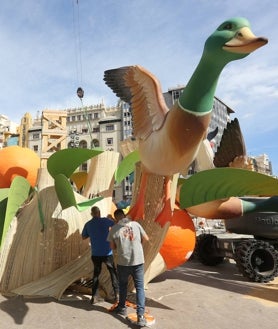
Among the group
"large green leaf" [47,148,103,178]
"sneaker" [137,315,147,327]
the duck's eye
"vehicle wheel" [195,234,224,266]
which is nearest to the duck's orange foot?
"large green leaf" [47,148,103,178]

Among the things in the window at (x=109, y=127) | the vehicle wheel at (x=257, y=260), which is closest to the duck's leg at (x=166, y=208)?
the vehicle wheel at (x=257, y=260)

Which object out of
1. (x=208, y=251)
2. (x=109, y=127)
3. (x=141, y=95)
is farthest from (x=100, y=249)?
(x=109, y=127)

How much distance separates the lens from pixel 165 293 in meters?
5.25

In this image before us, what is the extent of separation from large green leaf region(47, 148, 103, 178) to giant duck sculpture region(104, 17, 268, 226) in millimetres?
809

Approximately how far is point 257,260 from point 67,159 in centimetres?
432

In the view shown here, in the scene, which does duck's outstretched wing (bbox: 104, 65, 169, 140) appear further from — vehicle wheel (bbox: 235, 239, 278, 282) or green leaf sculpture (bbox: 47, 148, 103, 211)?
vehicle wheel (bbox: 235, 239, 278, 282)

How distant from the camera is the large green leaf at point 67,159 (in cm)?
474

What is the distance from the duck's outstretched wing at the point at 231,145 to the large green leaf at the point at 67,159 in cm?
272

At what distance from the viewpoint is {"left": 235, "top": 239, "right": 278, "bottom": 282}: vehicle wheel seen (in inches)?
250

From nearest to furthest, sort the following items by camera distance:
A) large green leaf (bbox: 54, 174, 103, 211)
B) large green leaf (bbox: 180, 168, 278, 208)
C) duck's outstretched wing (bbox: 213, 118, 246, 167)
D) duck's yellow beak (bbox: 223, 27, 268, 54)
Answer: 1. duck's yellow beak (bbox: 223, 27, 268, 54)
2. large green leaf (bbox: 180, 168, 278, 208)
3. large green leaf (bbox: 54, 174, 103, 211)
4. duck's outstretched wing (bbox: 213, 118, 246, 167)

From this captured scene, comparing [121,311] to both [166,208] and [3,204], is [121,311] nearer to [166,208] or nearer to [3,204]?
[166,208]

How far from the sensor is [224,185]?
4273 mm

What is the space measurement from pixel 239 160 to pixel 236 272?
282cm

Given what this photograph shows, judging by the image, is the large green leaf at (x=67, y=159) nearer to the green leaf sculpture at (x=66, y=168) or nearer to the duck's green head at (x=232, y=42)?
the green leaf sculpture at (x=66, y=168)
